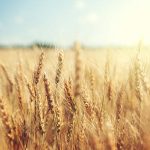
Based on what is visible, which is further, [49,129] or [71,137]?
[49,129]

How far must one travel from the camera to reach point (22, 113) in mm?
2152

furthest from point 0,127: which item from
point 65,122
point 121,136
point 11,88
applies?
point 11,88

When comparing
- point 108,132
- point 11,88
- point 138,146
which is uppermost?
point 108,132

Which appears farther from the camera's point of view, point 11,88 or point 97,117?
point 11,88

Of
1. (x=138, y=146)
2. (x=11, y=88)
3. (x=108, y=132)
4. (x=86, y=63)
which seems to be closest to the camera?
(x=108, y=132)

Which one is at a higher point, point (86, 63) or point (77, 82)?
point (77, 82)

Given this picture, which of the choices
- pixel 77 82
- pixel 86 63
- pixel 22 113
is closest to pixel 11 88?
pixel 86 63

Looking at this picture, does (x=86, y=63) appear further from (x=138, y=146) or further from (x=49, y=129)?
(x=138, y=146)

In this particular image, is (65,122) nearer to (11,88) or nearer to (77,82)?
(77,82)

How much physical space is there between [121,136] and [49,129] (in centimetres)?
51

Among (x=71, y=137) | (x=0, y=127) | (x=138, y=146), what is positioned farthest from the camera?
(x=0, y=127)

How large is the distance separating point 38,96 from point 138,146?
0.55 meters

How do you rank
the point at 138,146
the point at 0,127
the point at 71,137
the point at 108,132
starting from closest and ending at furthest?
the point at 108,132 < the point at 138,146 < the point at 71,137 < the point at 0,127

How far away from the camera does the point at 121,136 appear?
1.79 metres
